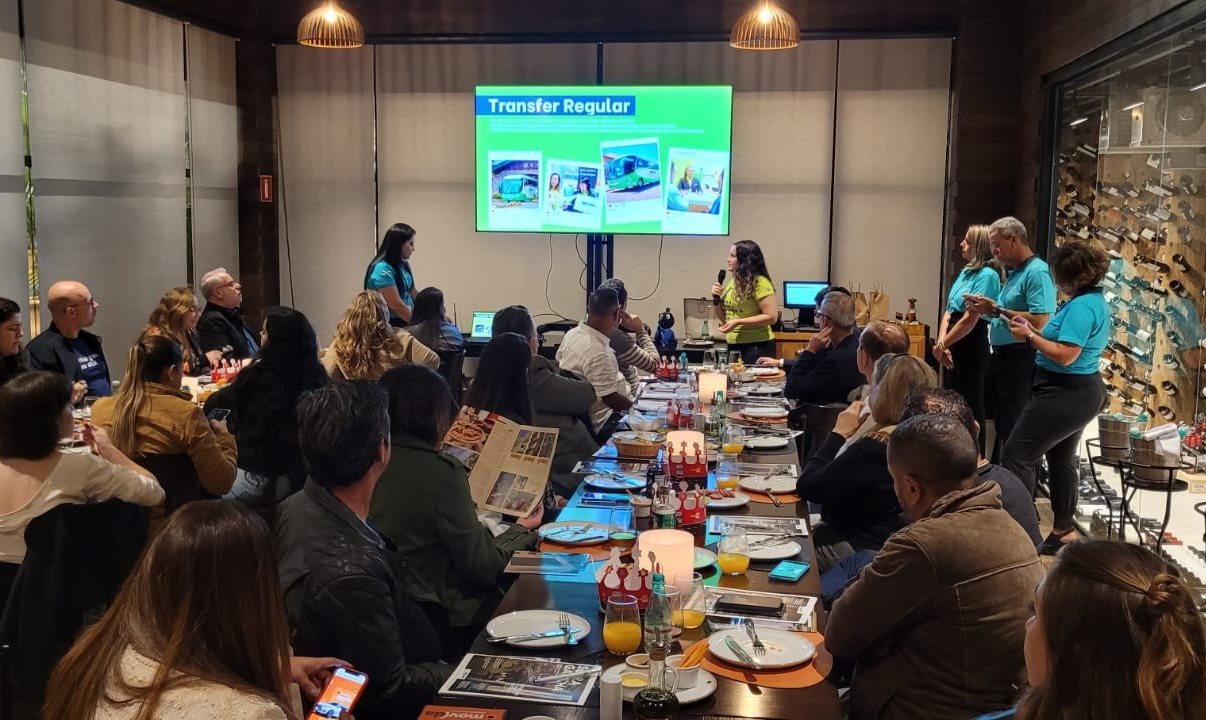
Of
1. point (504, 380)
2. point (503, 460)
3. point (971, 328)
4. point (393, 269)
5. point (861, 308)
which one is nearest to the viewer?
point (503, 460)

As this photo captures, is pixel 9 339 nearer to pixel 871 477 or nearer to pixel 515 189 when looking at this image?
pixel 871 477

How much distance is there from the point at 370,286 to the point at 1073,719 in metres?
7.25

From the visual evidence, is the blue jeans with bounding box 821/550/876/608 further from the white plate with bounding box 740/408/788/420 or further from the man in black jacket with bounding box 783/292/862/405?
the man in black jacket with bounding box 783/292/862/405

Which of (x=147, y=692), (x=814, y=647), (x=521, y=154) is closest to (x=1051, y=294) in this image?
(x=814, y=647)

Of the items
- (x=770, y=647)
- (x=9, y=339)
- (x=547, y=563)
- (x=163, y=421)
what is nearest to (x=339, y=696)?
(x=770, y=647)

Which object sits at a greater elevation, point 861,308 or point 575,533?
point 861,308

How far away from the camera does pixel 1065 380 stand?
5.42 m

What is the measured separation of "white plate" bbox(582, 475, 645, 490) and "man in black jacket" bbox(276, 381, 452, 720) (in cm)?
128

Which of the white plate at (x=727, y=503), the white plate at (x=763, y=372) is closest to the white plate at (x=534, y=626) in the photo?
the white plate at (x=727, y=503)

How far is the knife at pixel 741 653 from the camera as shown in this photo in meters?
2.35

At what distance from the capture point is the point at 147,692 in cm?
152

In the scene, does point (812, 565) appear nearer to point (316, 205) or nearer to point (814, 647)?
point (814, 647)

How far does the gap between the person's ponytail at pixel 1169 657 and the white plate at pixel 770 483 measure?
2366mm

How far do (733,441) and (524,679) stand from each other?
2.48 m
